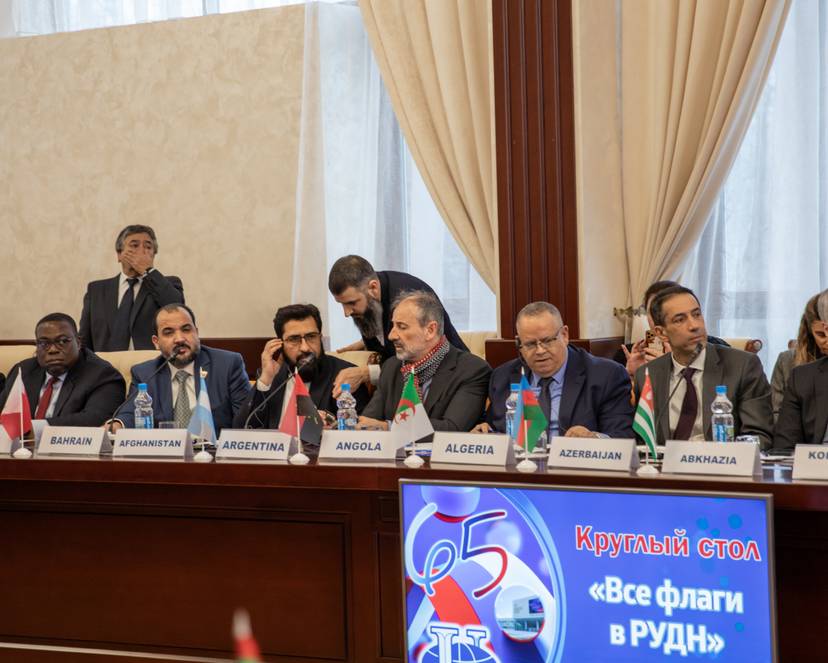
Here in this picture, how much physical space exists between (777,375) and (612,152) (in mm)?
1680

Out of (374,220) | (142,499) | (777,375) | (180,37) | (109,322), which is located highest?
(180,37)

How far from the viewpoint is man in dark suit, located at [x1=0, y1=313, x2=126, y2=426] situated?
159 inches

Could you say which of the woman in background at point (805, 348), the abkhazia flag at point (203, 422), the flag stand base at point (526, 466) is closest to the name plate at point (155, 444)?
the abkhazia flag at point (203, 422)

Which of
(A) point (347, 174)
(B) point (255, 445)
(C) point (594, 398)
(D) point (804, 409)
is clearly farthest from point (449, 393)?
(A) point (347, 174)

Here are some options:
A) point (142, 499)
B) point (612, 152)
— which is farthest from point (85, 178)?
point (142, 499)

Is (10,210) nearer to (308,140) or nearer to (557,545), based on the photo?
(308,140)

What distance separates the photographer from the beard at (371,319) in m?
4.17

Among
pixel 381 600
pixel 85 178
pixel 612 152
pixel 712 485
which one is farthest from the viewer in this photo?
pixel 85 178

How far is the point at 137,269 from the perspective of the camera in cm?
516

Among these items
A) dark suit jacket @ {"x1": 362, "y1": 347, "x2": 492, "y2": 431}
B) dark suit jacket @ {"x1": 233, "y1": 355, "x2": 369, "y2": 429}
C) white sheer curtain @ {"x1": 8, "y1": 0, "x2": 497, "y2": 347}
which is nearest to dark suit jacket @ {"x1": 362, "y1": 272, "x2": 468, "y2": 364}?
dark suit jacket @ {"x1": 233, "y1": 355, "x2": 369, "y2": 429}

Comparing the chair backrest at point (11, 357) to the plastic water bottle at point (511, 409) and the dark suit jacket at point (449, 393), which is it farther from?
the plastic water bottle at point (511, 409)

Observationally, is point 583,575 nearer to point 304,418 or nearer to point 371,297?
point 304,418

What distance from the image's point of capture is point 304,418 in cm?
317

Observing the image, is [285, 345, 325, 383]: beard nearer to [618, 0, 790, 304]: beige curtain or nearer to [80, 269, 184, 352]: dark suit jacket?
[80, 269, 184, 352]: dark suit jacket
